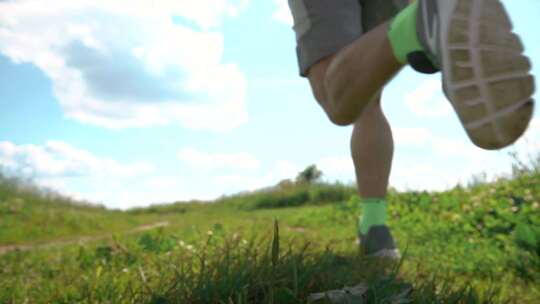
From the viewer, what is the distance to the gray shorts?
7.82 feet

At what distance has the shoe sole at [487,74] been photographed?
142 cm

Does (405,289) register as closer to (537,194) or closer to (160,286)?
(160,286)

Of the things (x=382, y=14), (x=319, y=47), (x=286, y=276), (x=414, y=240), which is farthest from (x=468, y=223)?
(x=286, y=276)

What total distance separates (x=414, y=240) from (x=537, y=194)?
1371mm

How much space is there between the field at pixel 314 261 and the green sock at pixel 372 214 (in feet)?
1.03

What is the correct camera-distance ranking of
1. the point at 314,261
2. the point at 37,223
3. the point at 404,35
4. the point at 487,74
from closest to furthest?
the point at 487,74, the point at 404,35, the point at 314,261, the point at 37,223

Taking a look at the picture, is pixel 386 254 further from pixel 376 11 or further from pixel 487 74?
pixel 487 74

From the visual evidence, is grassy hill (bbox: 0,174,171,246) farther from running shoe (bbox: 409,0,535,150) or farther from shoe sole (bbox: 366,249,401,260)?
running shoe (bbox: 409,0,535,150)

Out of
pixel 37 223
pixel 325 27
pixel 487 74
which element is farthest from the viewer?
pixel 37 223

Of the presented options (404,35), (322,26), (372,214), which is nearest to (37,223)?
(372,214)

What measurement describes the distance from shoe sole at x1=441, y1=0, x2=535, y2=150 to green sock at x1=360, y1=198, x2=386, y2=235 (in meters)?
1.53

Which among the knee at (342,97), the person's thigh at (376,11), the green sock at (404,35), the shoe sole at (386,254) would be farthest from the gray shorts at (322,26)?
the shoe sole at (386,254)

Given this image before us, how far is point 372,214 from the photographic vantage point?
3.02 meters

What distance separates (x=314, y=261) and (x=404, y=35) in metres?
0.85
